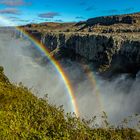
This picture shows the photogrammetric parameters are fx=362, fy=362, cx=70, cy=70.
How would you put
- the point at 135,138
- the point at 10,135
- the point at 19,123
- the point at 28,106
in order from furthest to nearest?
the point at 28,106
the point at 135,138
the point at 19,123
the point at 10,135

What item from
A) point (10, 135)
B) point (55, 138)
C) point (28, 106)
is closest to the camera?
point (55, 138)

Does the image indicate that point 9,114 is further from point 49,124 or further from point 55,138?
point 55,138

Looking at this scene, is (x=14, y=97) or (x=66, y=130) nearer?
(x=66, y=130)

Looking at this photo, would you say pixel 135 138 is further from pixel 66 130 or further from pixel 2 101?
pixel 2 101

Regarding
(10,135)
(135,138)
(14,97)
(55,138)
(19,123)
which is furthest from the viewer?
(14,97)

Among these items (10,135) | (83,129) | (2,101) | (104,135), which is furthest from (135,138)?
(2,101)

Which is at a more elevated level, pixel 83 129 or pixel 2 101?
pixel 83 129

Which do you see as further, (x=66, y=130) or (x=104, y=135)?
(x=104, y=135)

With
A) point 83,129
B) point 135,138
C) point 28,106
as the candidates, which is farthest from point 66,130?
point 28,106

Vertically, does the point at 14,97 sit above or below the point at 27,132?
below
